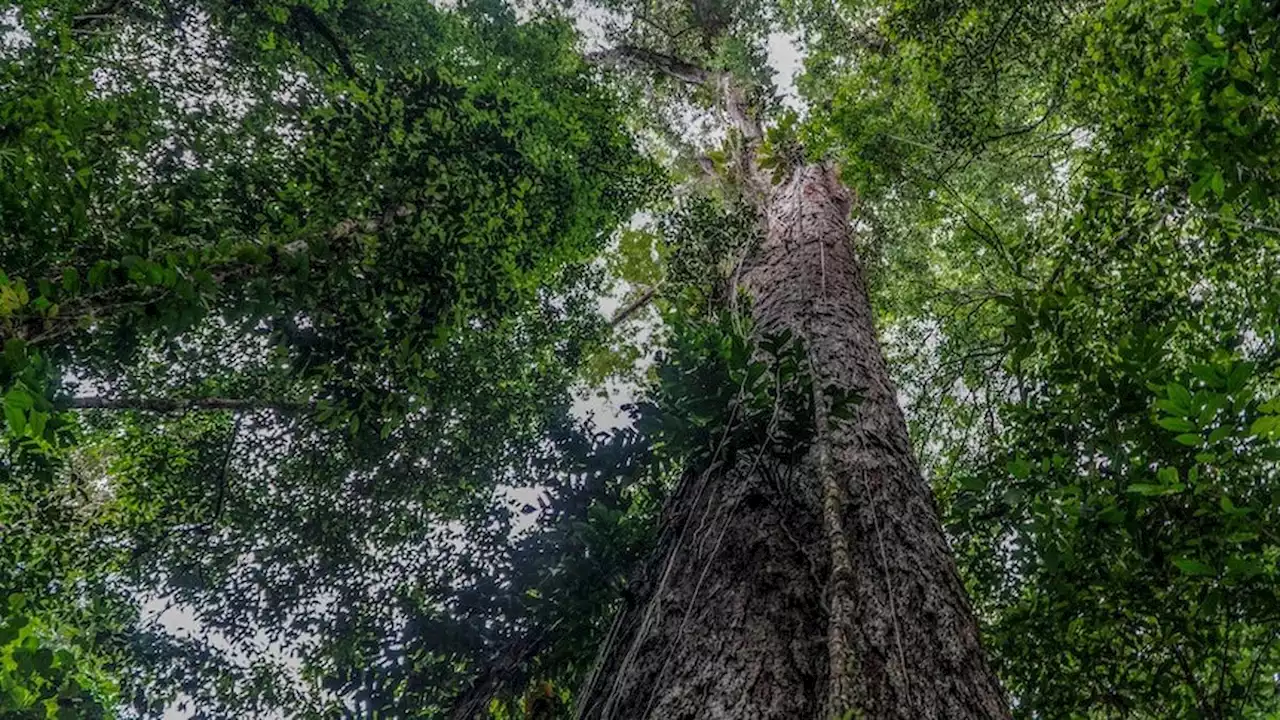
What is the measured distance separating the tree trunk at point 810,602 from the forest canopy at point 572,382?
0.02 m

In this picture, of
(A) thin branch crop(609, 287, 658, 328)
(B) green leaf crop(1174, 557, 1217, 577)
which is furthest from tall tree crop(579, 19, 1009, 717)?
(A) thin branch crop(609, 287, 658, 328)

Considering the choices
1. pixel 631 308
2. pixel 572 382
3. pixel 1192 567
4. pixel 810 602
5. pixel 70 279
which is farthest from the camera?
pixel 631 308

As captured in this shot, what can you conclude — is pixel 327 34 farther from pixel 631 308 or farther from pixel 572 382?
pixel 631 308

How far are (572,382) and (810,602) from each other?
514 centimetres

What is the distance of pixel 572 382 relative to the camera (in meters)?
7.02

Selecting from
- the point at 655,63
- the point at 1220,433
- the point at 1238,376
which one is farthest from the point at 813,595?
the point at 655,63

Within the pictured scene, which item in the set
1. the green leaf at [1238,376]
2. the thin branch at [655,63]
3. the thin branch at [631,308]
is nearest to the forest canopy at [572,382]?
the green leaf at [1238,376]

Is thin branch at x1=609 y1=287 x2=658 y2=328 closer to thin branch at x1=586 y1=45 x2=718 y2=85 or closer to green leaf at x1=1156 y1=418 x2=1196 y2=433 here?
thin branch at x1=586 y1=45 x2=718 y2=85

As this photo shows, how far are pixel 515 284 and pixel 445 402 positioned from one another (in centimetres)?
115

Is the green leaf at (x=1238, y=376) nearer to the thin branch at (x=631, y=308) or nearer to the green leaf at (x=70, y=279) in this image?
the green leaf at (x=70, y=279)

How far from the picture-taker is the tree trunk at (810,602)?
1693 mm

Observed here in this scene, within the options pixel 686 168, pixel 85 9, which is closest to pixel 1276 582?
pixel 85 9

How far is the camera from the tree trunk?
1693mm

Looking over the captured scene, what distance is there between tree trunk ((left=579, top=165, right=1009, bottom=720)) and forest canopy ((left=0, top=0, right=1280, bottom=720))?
2 cm
